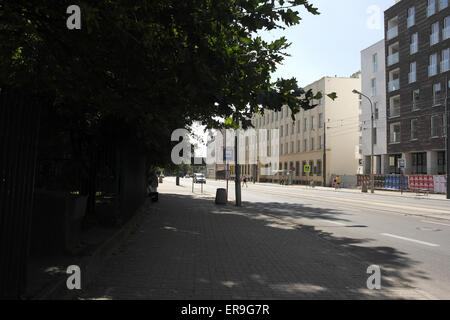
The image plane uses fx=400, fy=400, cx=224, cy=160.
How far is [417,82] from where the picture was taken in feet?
124

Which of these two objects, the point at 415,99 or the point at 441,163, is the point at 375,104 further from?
the point at 441,163

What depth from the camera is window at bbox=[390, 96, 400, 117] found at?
4128 cm

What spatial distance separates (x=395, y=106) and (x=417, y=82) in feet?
14.2

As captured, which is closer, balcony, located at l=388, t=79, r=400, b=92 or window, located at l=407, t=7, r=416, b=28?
window, located at l=407, t=7, r=416, b=28

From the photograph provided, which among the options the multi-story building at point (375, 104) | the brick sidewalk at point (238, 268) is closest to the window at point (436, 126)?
the multi-story building at point (375, 104)

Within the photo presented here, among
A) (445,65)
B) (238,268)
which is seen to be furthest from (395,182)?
(238,268)

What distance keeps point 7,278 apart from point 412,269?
18.6 ft

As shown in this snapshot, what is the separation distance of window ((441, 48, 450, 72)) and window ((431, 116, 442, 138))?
4.17m

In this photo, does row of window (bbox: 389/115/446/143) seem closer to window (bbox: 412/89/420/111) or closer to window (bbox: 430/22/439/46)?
window (bbox: 412/89/420/111)

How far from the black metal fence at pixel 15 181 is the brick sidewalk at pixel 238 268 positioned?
3.05 feet

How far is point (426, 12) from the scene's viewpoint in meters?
36.9

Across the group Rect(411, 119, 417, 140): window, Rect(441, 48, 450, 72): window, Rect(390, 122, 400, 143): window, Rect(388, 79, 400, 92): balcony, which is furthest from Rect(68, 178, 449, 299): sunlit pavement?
Rect(388, 79, 400, 92): balcony
